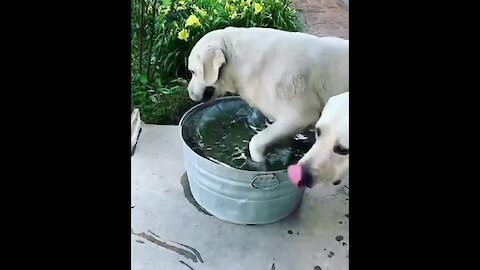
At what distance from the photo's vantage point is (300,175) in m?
0.98

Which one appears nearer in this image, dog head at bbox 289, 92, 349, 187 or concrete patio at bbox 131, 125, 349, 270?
dog head at bbox 289, 92, 349, 187

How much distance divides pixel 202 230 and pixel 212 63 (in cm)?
36

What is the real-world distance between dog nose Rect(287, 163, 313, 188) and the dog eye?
6 centimetres

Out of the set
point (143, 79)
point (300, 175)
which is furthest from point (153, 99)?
point (300, 175)

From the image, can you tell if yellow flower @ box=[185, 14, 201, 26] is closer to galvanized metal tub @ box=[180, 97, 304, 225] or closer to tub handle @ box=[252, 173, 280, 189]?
galvanized metal tub @ box=[180, 97, 304, 225]

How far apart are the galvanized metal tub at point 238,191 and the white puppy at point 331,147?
0.16m

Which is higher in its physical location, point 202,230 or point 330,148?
point 330,148

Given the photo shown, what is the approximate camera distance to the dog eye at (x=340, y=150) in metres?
0.92

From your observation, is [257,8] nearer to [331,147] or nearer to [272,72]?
[272,72]

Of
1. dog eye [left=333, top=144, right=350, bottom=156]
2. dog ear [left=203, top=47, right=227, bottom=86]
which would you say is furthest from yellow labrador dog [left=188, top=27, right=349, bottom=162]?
dog eye [left=333, top=144, right=350, bottom=156]

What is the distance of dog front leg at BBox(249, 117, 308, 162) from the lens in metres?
1.07
